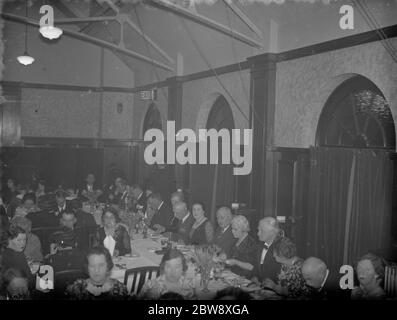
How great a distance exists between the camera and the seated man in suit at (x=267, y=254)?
425cm

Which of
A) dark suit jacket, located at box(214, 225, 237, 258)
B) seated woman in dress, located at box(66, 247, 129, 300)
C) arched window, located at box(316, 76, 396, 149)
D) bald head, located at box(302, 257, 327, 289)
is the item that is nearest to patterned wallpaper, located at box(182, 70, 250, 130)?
arched window, located at box(316, 76, 396, 149)

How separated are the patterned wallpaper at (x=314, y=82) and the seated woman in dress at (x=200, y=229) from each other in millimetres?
1390

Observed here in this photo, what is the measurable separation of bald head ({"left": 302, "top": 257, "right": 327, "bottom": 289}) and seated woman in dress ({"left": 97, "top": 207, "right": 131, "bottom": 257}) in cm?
207

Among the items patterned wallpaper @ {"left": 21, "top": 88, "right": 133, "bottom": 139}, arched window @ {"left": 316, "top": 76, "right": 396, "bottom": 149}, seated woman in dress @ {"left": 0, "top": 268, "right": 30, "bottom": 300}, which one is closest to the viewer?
seated woman in dress @ {"left": 0, "top": 268, "right": 30, "bottom": 300}

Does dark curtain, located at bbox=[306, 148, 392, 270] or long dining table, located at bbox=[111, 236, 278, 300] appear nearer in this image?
long dining table, located at bbox=[111, 236, 278, 300]

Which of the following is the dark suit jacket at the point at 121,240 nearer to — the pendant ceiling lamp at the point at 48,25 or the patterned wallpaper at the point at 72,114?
the pendant ceiling lamp at the point at 48,25

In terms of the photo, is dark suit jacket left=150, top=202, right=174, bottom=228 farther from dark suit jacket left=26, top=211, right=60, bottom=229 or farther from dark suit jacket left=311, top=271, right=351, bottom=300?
dark suit jacket left=311, top=271, right=351, bottom=300

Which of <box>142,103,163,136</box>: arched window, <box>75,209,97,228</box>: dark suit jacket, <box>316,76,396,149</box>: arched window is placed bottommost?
<box>75,209,97,228</box>: dark suit jacket

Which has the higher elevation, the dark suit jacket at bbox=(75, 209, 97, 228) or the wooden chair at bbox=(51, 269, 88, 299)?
the dark suit jacket at bbox=(75, 209, 97, 228)

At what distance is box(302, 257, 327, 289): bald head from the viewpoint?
3496 mm

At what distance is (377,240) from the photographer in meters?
4.57

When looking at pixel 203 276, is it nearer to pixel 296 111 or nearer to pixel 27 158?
pixel 296 111
